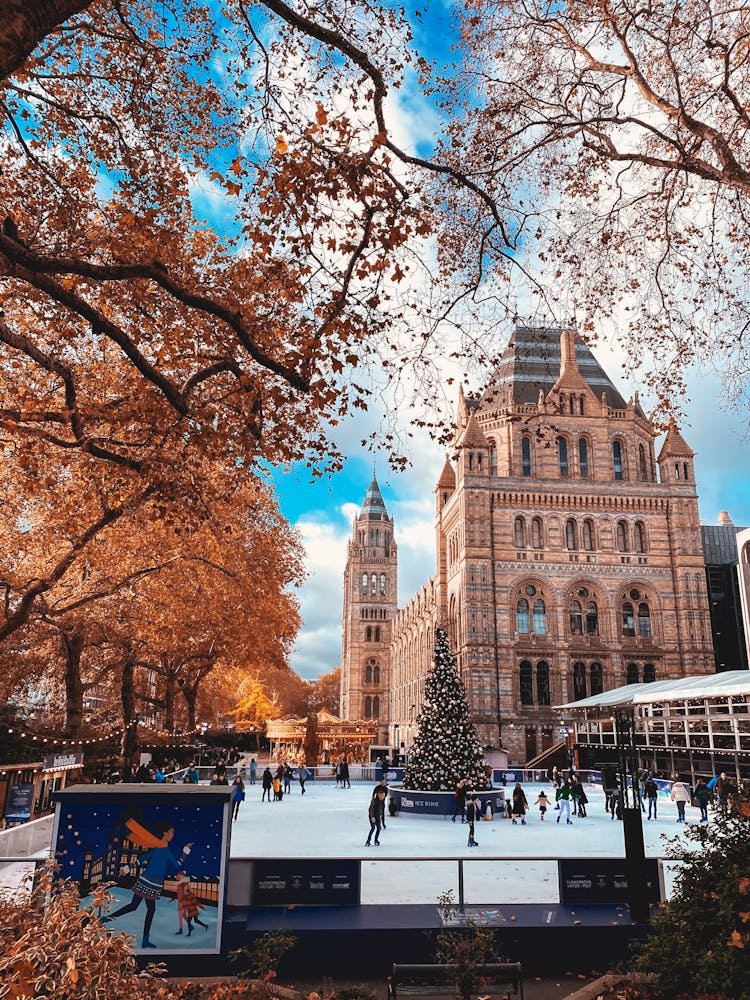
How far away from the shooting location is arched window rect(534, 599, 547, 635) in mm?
47875

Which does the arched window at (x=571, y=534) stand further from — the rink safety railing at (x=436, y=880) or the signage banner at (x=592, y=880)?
the rink safety railing at (x=436, y=880)

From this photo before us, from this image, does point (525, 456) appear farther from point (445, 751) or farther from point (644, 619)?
point (445, 751)

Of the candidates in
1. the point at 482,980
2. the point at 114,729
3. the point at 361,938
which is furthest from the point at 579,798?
the point at 114,729

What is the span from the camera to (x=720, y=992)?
194 inches

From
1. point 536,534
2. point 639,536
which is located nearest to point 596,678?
point 536,534

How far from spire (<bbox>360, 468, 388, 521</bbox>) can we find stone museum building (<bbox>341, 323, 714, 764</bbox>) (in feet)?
164

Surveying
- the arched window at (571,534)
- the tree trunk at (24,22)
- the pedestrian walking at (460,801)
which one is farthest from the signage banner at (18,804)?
the arched window at (571,534)

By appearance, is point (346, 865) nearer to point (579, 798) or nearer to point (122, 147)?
point (122, 147)

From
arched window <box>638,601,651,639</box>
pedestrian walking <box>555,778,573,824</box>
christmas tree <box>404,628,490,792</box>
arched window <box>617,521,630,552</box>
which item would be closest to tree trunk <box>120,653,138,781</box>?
christmas tree <box>404,628,490,792</box>

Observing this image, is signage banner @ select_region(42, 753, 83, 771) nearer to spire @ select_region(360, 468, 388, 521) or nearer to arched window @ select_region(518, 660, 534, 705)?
arched window @ select_region(518, 660, 534, 705)

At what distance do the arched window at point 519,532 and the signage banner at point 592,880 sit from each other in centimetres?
3986

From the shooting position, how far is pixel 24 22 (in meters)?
4.84

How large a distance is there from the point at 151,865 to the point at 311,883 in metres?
2.06

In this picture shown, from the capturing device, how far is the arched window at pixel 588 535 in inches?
1954
